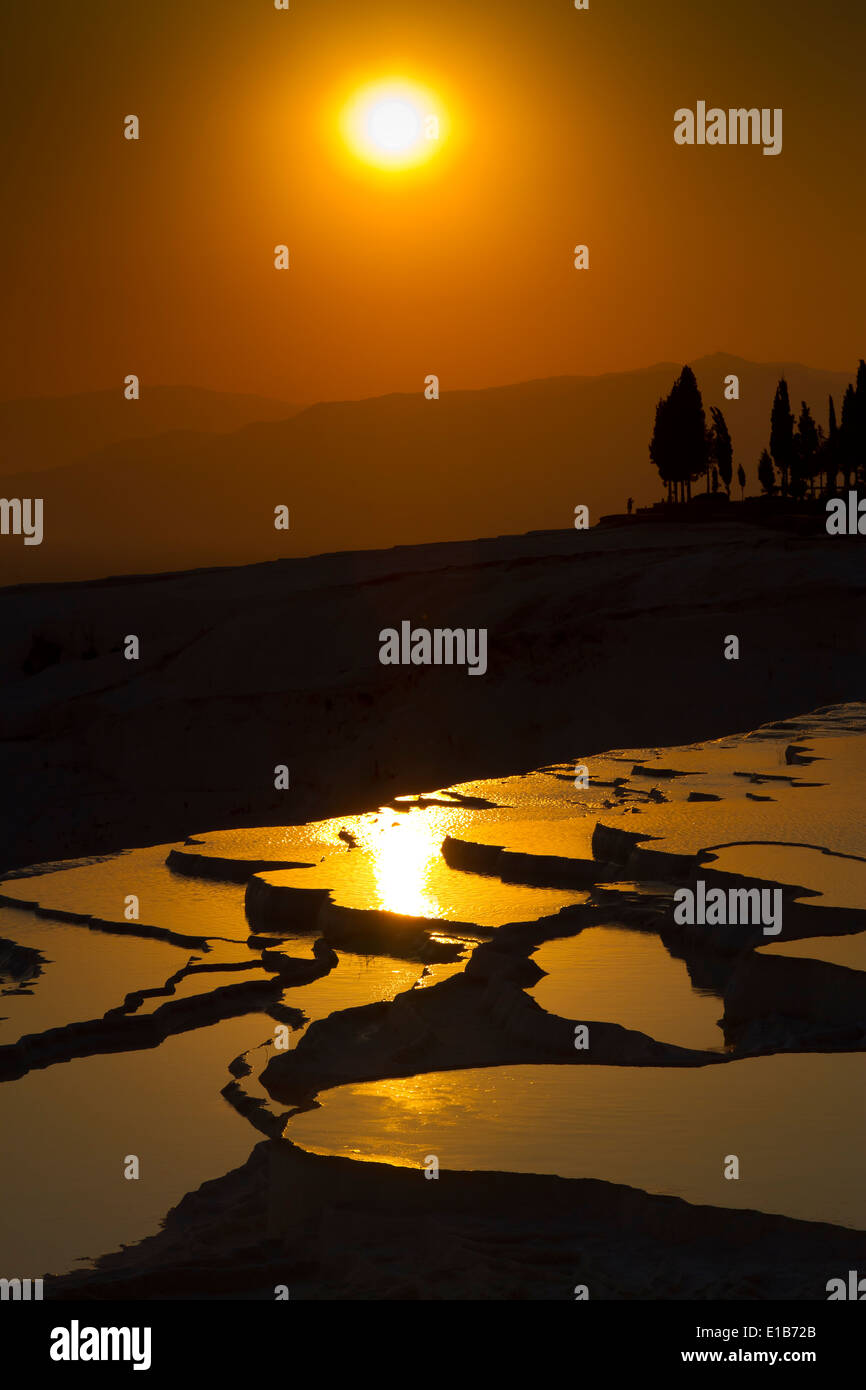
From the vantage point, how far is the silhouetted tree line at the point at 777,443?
46.5m

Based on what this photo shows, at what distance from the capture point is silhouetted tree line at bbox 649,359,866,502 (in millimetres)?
46469

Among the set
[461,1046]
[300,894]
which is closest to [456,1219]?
[461,1046]

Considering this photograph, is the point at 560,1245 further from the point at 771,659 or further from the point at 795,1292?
the point at 771,659

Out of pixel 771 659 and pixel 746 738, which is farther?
pixel 771 659

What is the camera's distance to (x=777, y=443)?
50.4 m

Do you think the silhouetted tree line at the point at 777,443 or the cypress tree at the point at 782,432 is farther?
the cypress tree at the point at 782,432

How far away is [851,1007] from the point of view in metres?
7.57

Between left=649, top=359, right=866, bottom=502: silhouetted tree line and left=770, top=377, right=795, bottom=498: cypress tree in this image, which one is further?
left=770, top=377, right=795, bottom=498: cypress tree

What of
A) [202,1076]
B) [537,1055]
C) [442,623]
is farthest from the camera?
[442,623]

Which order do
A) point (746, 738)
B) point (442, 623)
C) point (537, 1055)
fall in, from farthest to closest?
point (442, 623), point (746, 738), point (537, 1055)

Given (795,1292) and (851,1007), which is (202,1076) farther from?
(795,1292)

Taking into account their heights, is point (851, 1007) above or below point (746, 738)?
below

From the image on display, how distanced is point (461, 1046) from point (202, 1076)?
127 cm
